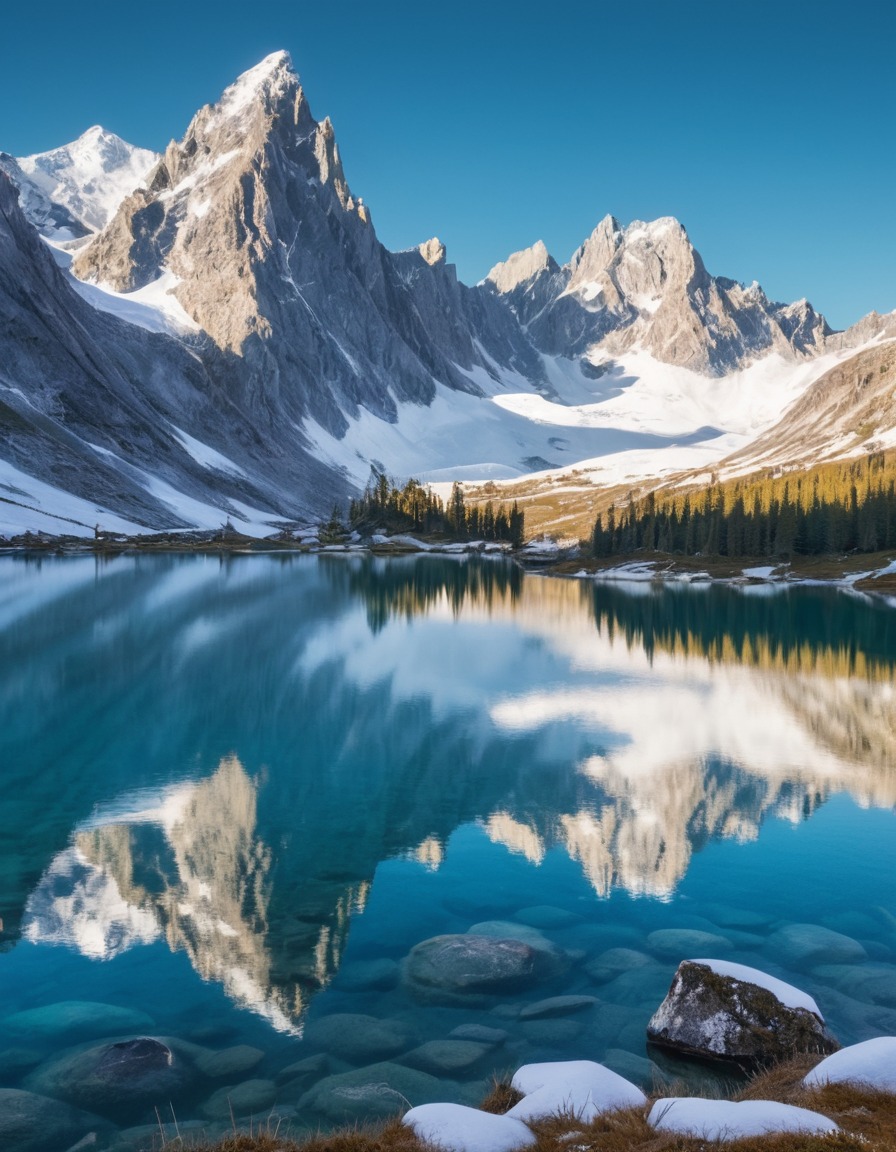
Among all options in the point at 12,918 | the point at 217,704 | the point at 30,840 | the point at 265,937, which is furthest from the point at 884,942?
the point at 217,704

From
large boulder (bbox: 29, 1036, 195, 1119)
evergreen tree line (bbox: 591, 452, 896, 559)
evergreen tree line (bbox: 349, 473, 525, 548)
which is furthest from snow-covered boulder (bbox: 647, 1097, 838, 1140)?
evergreen tree line (bbox: 349, 473, 525, 548)

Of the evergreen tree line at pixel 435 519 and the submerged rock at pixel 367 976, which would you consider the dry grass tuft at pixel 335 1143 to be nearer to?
the submerged rock at pixel 367 976

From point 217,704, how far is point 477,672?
47.9 feet

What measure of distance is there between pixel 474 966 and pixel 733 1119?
23.5ft

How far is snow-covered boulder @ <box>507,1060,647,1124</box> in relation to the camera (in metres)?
9.94

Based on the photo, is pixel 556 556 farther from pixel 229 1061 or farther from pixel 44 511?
pixel 229 1061

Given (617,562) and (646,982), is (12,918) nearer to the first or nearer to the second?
(646,982)

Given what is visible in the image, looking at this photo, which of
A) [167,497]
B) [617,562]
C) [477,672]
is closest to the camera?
[477,672]

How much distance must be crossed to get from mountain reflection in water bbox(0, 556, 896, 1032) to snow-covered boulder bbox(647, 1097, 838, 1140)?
22.0ft

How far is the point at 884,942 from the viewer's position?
1670 cm

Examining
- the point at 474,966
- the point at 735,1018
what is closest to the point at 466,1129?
the point at 735,1018

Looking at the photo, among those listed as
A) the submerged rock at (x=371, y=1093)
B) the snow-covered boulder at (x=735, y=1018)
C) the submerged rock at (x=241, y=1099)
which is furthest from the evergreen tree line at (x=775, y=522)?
the submerged rock at (x=241, y=1099)

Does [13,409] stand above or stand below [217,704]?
above

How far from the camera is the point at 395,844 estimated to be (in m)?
22.3
